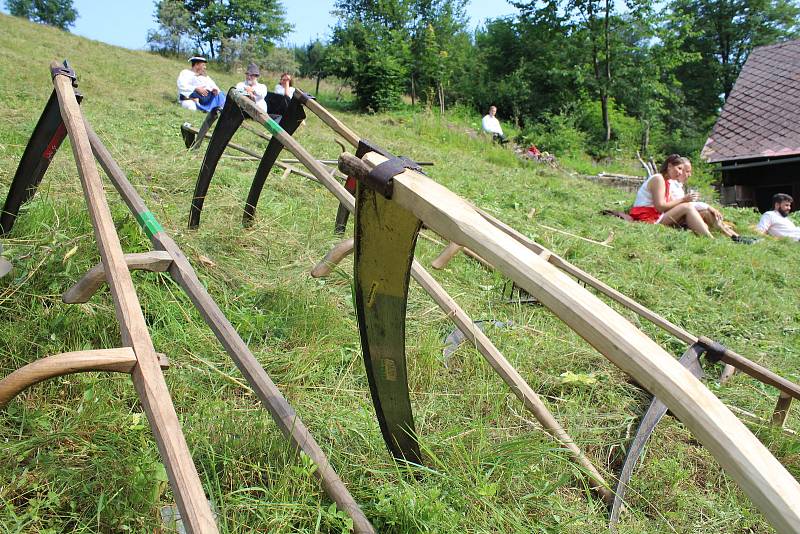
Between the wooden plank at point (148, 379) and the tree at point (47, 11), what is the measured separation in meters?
64.1

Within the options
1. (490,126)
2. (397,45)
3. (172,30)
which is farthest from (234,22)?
(490,126)

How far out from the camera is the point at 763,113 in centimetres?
1459

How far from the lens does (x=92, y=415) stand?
189cm

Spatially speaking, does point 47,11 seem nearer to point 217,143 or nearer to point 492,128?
point 492,128

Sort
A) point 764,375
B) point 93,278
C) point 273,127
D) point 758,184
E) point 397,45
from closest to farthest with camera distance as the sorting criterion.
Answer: point 93,278
point 764,375
point 273,127
point 758,184
point 397,45

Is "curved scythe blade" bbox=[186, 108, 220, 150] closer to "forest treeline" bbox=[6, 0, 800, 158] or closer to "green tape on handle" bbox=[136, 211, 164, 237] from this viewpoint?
"green tape on handle" bbox=[136, 211, 164, 237]

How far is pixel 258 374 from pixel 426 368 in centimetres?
99

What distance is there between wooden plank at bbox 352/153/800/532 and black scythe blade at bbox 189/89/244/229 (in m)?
2.54

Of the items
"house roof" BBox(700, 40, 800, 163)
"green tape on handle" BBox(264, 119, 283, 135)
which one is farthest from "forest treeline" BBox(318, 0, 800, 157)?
"green tape on handle" BBox(264, 119, 283, 135)

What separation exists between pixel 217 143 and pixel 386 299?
2.48m

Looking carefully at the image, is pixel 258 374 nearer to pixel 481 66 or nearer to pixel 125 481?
pixel 125 481

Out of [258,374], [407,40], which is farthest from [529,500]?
[407,40]

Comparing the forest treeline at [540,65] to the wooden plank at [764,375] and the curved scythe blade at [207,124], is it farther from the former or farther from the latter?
the wooden plank at [764,375]

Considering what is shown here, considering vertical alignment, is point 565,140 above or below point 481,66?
below
